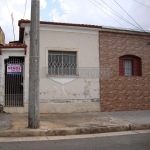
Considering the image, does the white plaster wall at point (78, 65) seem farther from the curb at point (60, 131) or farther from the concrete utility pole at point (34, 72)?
the curb at point (60, 131)

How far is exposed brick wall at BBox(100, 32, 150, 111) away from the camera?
11.8 m

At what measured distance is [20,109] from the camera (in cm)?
1053

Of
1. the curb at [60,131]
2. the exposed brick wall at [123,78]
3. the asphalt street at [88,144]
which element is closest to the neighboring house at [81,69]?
the exposed brick wall at [123,78]

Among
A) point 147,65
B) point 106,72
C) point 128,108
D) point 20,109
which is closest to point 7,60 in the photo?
point 20,109

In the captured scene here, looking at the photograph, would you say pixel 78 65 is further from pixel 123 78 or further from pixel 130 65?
pixel 130 65

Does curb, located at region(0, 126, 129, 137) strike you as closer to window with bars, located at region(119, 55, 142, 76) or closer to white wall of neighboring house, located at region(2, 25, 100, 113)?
white wall of neighboring house, located at region(2, 25, 100, 113)

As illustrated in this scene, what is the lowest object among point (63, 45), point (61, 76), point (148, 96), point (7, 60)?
point (148, 96)

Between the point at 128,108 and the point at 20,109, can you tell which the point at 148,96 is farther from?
the point at 20,109

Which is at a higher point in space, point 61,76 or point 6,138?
point 61,76

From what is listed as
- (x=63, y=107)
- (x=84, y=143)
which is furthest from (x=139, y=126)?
(x=63, y=107)

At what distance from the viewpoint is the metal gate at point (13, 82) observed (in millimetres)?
10594

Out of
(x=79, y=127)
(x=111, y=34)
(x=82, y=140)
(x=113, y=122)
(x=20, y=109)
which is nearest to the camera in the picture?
(x=82, y=140)

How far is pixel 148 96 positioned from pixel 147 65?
1691 millimetres

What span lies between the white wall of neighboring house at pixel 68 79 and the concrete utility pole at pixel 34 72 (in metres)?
3.33
